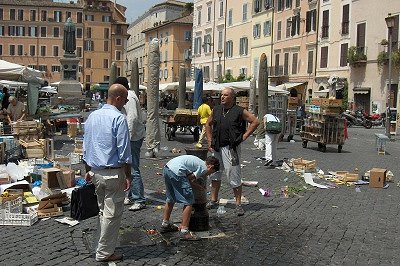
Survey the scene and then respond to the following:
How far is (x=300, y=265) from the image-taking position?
19.4 feet

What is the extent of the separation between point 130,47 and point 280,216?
10374 centimetres

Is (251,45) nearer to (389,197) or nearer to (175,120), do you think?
(175,120)

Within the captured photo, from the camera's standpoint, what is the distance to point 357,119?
3525 centimetres

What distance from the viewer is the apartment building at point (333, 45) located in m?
39.3

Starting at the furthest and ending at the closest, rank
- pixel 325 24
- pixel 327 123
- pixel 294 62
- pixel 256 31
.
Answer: pixel 256 31
pixel 294 62
pixel 325 24
pixel 327 123

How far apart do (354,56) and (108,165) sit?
33957 mm

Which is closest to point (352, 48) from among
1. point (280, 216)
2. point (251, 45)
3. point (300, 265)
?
point (251, 45)

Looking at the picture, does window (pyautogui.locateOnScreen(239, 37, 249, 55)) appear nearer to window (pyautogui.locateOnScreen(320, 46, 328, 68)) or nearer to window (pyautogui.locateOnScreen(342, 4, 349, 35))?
window (pyautogui.locateOnScreen(320, 46, 328, 68))

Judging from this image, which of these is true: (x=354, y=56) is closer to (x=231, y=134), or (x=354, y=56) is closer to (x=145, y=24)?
(x=231, y=134)

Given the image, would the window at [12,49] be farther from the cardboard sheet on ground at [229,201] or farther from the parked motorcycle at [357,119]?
the cardboard sheet on ground at [229,201]

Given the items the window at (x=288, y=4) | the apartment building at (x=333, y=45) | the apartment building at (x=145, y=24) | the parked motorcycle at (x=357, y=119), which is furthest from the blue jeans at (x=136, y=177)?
the apartment building at (x=145, y=24)

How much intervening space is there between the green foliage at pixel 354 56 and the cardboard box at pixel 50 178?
3114 centimetres

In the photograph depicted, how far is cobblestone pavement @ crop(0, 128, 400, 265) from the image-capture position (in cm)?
607

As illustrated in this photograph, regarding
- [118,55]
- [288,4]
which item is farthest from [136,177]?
[118,55]
